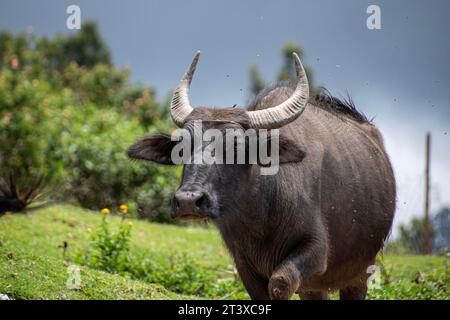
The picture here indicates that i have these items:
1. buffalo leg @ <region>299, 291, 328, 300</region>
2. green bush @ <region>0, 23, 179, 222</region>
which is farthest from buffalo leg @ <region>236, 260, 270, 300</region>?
green bush @ <region>0, 23, 179, 222</region>

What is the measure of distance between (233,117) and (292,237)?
3.72ft

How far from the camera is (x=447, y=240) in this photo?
12.2 meters

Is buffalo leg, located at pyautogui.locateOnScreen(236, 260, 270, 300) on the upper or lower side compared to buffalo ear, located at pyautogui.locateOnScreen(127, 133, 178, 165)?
lower

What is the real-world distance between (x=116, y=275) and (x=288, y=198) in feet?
10.7

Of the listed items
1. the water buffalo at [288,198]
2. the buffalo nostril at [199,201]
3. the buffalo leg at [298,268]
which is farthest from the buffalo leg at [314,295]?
the buffalo nostril at [199,201]

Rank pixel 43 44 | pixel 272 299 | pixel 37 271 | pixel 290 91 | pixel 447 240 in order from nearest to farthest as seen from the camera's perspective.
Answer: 1. pixel 272 299
2. pixel 290 91
3. pixel 37 271
4. pixel 447 240
5. pixel 43 44

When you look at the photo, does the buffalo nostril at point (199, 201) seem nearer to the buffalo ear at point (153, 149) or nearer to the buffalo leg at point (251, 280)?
the buffalo ear at point (153, 149)

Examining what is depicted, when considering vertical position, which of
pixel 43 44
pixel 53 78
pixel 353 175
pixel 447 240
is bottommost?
pixel 447 240

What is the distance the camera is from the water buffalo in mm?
5406

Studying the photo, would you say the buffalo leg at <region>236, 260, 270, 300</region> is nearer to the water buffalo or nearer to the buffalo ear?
the water buffalo

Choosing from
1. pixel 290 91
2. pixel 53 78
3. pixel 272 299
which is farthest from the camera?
pixel 53 78

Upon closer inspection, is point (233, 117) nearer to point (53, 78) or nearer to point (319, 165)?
point (319, 165)

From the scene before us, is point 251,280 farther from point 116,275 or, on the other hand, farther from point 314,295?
point 116,275
